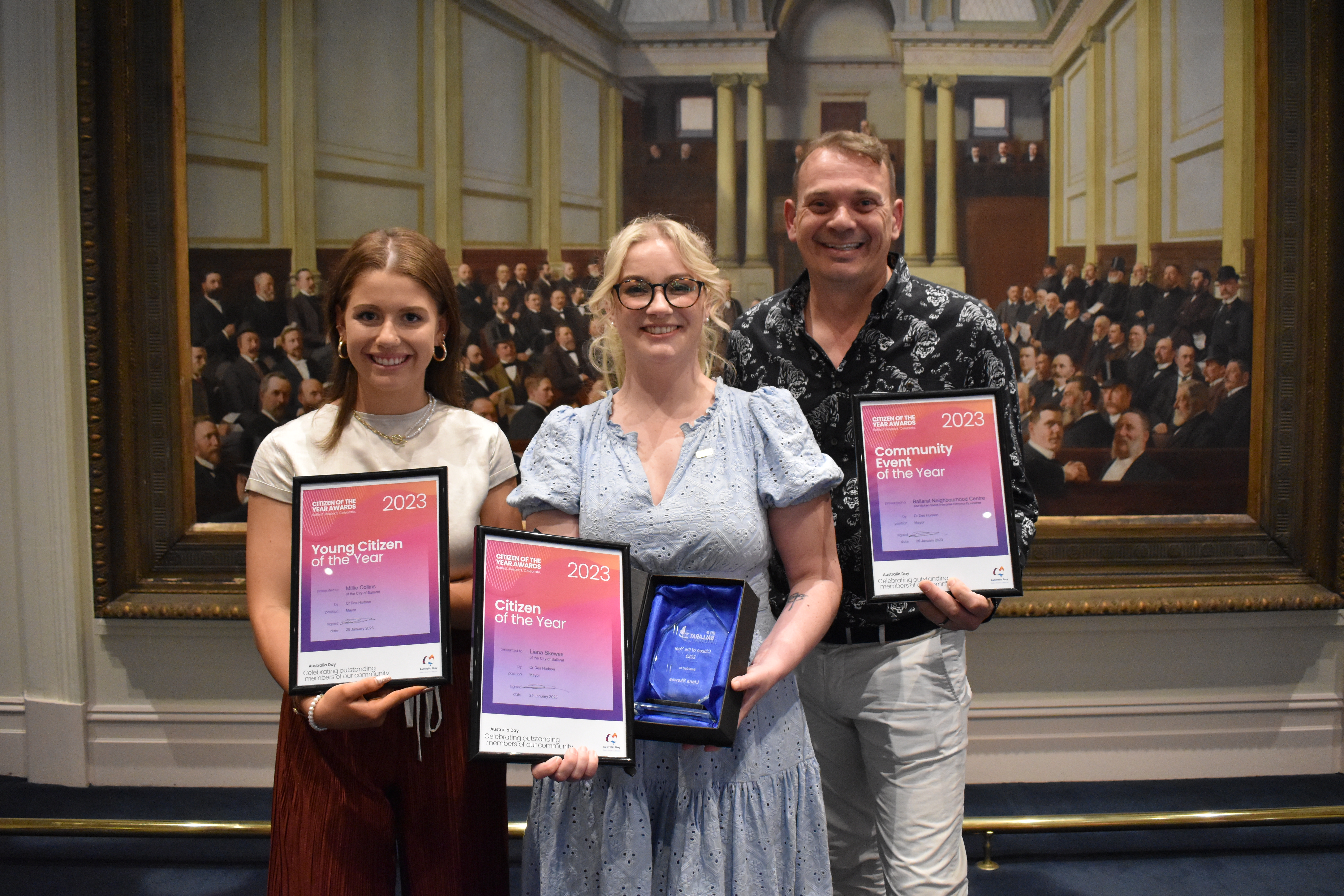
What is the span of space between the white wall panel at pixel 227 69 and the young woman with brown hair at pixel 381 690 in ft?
7.39

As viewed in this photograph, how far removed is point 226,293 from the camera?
141 inches

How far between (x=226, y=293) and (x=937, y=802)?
10.8 feet

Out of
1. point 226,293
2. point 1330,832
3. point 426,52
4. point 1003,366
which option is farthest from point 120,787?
point 1330,832

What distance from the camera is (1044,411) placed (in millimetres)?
3645

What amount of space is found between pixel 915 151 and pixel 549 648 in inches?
114

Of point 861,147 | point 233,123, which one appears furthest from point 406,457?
point 233,123

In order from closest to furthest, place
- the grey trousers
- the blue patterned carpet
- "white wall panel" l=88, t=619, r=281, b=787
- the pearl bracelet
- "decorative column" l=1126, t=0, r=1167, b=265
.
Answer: the pearl bracelet → the grey trousers → the blue patterned carpet → "decorative column" l=1126, t=0, r=1167, b=265 → "white wall panel" l=88, t=619, r=281, b=787

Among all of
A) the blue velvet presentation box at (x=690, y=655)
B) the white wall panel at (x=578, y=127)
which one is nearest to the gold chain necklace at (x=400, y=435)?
the blue velvet presentation box at (x=690, y=655)

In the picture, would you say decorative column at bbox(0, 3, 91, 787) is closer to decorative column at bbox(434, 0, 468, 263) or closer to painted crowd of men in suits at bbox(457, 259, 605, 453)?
decorative column at bbox(434, 0, 468, 263)

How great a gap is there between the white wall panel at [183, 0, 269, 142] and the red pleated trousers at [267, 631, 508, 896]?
276 centimetres

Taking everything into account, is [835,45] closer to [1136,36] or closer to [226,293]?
[1136,36]

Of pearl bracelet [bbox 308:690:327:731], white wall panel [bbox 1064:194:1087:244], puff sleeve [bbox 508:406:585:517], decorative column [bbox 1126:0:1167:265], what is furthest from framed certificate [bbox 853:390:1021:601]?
decorative column [bbox 1126:0:1167:265]

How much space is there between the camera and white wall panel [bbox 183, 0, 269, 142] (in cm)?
351

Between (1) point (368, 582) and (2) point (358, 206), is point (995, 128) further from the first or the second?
(1) point (368, 582)
